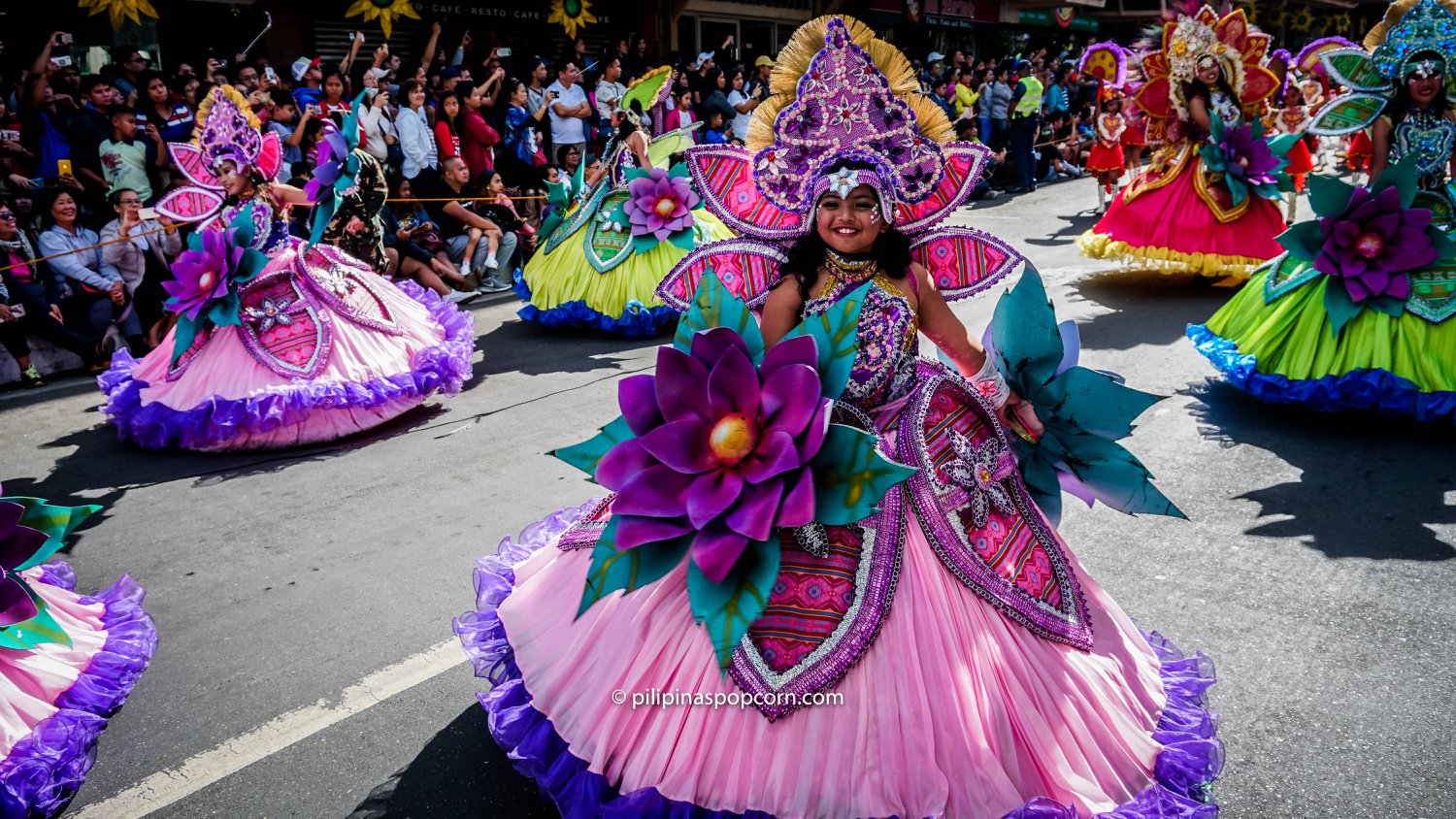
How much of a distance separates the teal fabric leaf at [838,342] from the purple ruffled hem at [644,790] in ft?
3.00

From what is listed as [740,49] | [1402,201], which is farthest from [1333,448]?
[740,49]

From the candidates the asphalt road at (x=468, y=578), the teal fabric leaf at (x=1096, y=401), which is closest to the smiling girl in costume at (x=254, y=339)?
A: the asphalt road at (x=468, y=578)

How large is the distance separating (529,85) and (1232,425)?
9564 millimetres

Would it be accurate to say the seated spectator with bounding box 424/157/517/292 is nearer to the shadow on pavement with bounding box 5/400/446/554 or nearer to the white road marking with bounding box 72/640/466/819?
the shadow on pavement with bounding box 5/400/446/554

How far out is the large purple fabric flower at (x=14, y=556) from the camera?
9.14 ft

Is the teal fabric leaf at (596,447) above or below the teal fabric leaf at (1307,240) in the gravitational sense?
below

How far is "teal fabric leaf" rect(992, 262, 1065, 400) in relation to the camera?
2693 millimetres

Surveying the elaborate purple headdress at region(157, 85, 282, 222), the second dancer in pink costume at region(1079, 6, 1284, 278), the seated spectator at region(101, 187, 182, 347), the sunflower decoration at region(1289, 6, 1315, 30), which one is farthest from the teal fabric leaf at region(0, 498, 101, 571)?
the sunflower decoration at region(1289, 6, 1315, 30)

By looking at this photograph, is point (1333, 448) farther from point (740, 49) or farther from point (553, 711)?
point (740, 49)

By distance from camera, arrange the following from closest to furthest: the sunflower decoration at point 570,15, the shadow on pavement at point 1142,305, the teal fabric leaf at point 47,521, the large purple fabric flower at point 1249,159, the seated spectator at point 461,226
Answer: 1. the teal fabric leaf at point 47,521
2. the shadow on pavement at point 1142,305
3. the large purple fabric flower at point 1249,159
4. the seated spectator at point 461,226
5. the sunflower decoration at point 570,15

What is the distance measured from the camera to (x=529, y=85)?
489 inches

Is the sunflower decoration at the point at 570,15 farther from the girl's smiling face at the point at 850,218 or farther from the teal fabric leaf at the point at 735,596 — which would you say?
the teal fabric leaf at the point at 735,596

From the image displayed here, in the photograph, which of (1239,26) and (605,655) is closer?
(605,655)

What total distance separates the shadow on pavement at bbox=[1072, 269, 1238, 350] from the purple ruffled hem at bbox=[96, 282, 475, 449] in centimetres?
430
